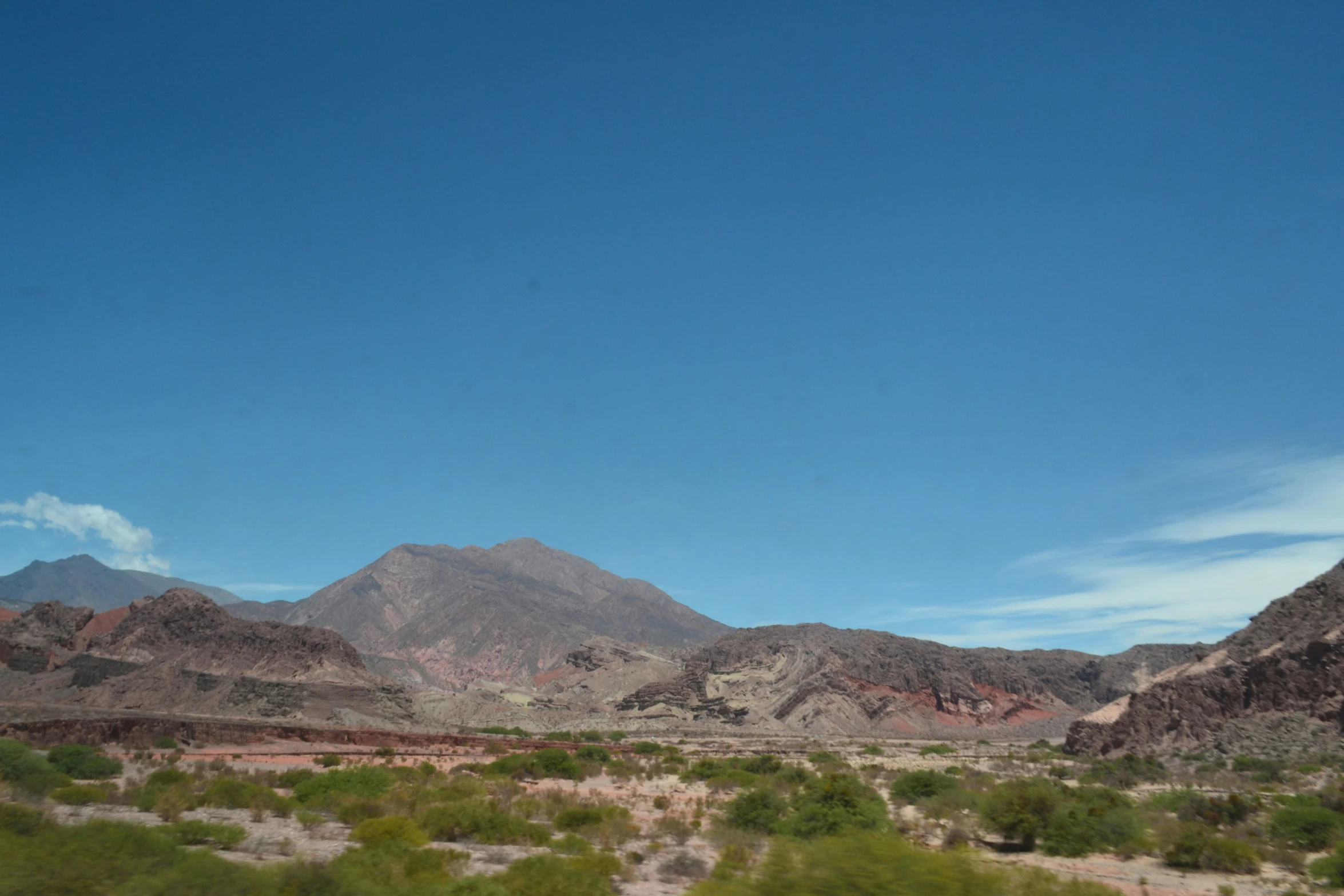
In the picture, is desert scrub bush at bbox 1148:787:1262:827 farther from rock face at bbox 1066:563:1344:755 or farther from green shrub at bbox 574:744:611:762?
green shrub at bbox 574:744:611:762

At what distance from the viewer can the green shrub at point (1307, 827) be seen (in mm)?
16938

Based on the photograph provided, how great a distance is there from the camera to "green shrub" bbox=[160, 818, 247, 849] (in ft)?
44.1

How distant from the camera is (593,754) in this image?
42062 millimetres

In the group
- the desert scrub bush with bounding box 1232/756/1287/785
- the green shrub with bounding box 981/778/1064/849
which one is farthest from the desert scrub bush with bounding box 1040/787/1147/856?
the desert scrub bush with bounding box 1232/756/1287/785

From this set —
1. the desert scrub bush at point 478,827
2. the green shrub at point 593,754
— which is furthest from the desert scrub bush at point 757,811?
the green shrub at point 593,754

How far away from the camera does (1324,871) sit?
45.8ft

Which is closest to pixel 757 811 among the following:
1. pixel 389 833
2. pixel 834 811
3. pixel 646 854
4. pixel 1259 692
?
pixel 834 811

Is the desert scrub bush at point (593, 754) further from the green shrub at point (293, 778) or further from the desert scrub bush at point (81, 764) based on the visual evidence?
the desert scrub bush at point (81, 764)

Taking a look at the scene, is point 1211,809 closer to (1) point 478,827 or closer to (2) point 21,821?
(1) point 478,827

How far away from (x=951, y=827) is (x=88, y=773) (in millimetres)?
26466

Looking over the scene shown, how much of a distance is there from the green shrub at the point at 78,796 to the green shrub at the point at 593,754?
24.3 meters

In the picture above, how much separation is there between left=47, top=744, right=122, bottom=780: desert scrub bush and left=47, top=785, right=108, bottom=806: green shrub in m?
6.51

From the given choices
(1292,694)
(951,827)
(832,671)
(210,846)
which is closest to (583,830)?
(210,846)

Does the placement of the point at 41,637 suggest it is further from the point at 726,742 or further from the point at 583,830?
the point at 583,830
